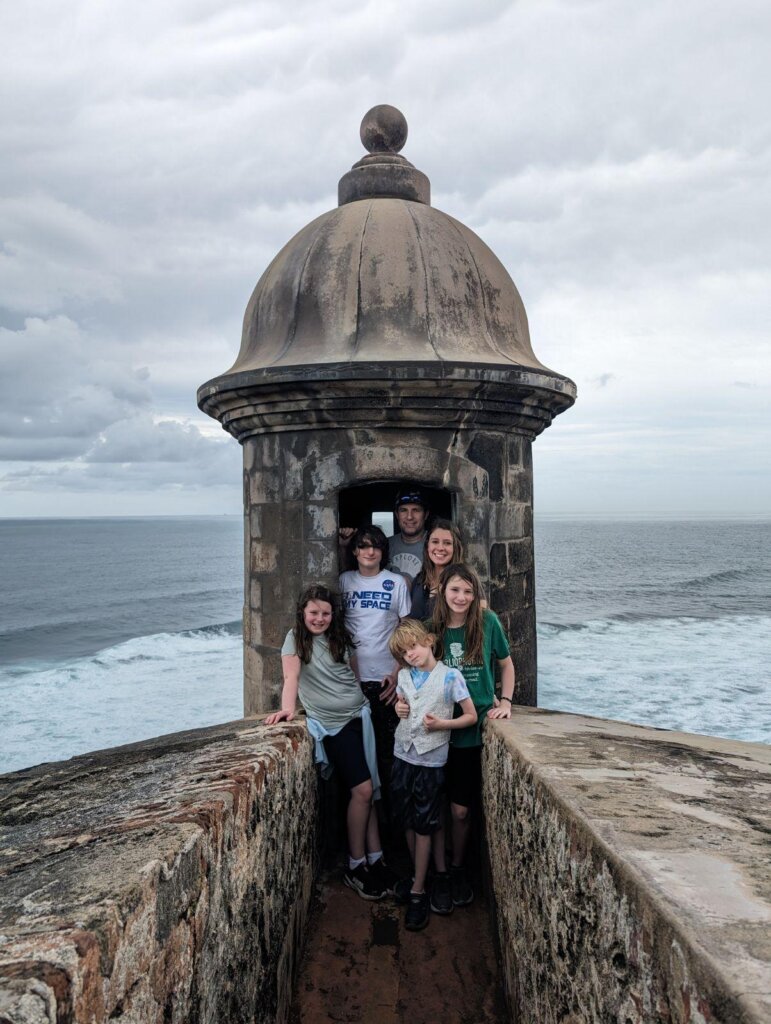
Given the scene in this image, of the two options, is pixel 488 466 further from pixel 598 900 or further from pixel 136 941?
pixel 136 941

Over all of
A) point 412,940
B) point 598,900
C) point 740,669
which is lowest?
point 740,669

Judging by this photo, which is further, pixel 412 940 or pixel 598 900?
pixel 412 940

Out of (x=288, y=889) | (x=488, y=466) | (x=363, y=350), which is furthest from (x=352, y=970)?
(x=363, y=350)

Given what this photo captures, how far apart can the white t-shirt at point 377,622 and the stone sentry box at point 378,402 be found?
609 mm

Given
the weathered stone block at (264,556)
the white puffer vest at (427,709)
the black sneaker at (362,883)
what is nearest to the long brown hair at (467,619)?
the white puffer vest at (427,709)

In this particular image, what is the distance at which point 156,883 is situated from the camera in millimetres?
1234

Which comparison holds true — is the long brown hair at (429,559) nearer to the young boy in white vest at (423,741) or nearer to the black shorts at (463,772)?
the young boy in white vest at (423,741)

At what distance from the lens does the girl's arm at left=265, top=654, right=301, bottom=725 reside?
9.14ft

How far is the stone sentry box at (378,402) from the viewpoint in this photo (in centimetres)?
377

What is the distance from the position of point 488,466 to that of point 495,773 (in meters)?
1.87

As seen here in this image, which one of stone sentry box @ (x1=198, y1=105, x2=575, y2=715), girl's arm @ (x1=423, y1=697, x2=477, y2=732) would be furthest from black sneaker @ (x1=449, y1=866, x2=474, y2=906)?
stone sentry box @ (x1=198, y1=105, x2=575, y2=715)

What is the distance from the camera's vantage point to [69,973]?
0.95 m

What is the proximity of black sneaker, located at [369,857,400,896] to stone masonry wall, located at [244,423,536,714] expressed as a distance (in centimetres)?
132

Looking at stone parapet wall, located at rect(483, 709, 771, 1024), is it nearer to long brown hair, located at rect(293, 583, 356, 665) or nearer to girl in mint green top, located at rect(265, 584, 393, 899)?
girl in mint green top, located at rect(265, 584, 393, 899)
